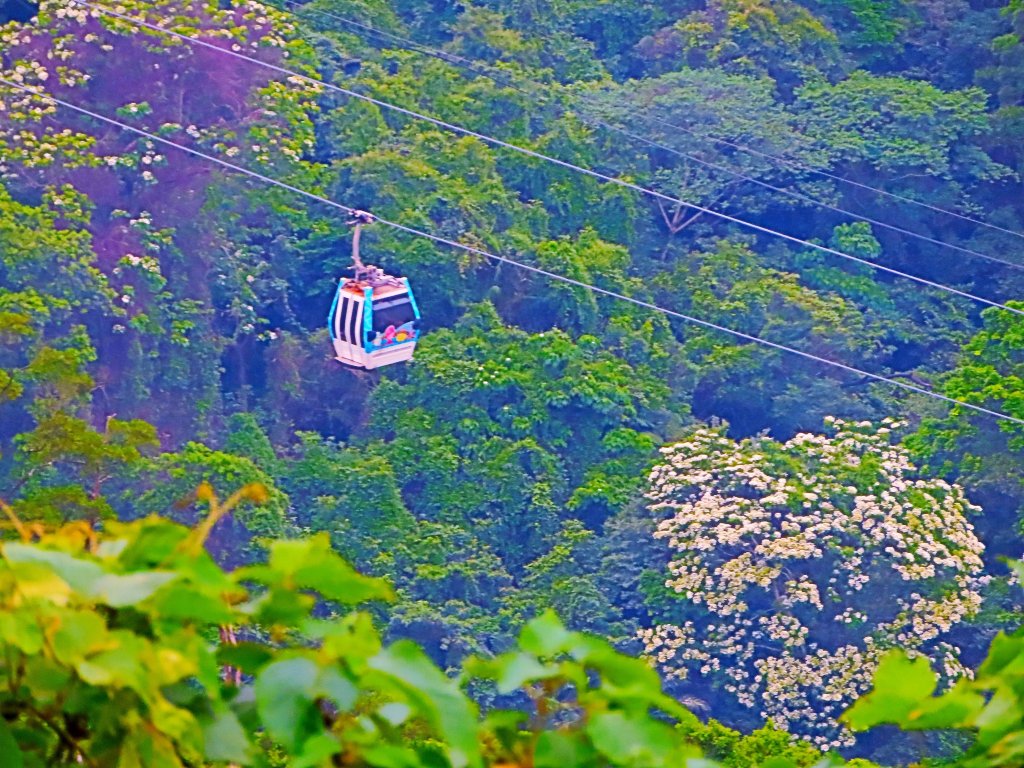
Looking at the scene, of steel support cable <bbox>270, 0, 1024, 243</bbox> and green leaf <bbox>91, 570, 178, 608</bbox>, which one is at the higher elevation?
green leaf <bbox>91, 570, 178, 608</bbox>

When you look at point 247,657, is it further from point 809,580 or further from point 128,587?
point 809,580

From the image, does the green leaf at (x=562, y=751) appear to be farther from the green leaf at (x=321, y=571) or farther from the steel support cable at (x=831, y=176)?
the steel support cable at (x=831, y=176)

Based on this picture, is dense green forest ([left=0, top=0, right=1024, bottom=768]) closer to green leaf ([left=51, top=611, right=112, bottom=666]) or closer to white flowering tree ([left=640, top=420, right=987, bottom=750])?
white flowering tree ([left=640, top=420, right=987, bottom=750])

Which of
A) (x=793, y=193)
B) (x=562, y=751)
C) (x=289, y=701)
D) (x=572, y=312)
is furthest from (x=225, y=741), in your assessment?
(x=793, y=193)

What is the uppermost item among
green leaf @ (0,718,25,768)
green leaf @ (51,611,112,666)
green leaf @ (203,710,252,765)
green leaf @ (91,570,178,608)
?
green leaf @ (91,570,178,608)

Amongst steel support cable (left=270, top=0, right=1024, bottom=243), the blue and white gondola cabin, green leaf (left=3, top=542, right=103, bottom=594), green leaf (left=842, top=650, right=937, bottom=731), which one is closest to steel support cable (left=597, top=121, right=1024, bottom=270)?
steel support cable (left=270, top=0, right=1024, bottom=243)

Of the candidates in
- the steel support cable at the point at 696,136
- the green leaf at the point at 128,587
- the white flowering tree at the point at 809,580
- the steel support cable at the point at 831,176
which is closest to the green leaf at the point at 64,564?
the green leaf at the point at 128,587

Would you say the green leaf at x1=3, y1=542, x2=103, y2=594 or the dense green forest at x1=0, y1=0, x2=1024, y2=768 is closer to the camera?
the green leaf at x1=3, y1=542, x2=103, y2=594
